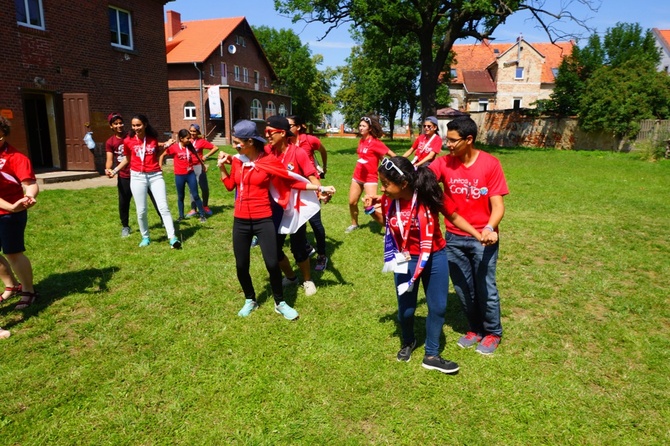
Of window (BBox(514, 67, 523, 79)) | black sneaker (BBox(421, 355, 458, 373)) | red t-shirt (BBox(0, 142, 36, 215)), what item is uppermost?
window (BBox(514, 67, 523, 79))

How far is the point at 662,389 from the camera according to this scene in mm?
3645

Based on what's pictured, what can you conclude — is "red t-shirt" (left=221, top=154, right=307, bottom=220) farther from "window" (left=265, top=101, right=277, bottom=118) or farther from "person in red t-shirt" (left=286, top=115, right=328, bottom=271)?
"window" (left=265, top=101, right=277, bottom=118)

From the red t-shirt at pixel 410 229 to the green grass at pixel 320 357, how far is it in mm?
1120

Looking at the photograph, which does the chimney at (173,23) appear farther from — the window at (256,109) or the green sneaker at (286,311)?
the green sneaker at (286,311)

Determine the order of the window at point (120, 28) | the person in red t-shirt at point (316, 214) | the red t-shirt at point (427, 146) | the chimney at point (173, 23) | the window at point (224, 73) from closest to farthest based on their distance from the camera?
the person in red t-shirt at point (316, 214)
the red t-shirt at point (427, 146)
the window at point (120, 28)
the window at point (224, 73)
the chimney at point (173, 23)

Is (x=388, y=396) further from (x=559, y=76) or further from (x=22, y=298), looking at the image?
(x=559, y=76)

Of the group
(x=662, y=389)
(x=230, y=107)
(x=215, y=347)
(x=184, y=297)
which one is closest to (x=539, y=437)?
(x=662, y=389)

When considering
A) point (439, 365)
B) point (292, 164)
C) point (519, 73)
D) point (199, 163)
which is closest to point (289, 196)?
point (292, 164)

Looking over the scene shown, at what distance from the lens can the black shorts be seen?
470cm

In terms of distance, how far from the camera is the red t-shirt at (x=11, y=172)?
4582 mm

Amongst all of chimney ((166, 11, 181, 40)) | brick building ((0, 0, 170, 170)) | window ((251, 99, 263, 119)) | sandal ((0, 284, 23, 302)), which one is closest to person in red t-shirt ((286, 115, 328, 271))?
sandal ((0, 284, 23, 302))

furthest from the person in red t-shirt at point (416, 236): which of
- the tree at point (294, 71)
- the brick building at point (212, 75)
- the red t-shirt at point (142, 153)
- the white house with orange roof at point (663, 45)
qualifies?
the tree at point (294, 71)

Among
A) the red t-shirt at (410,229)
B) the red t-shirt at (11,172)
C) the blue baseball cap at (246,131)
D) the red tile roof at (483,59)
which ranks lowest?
the red t-shirt at (410,229)

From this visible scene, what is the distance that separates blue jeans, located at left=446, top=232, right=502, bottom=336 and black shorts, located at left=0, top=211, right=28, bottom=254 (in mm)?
4570
